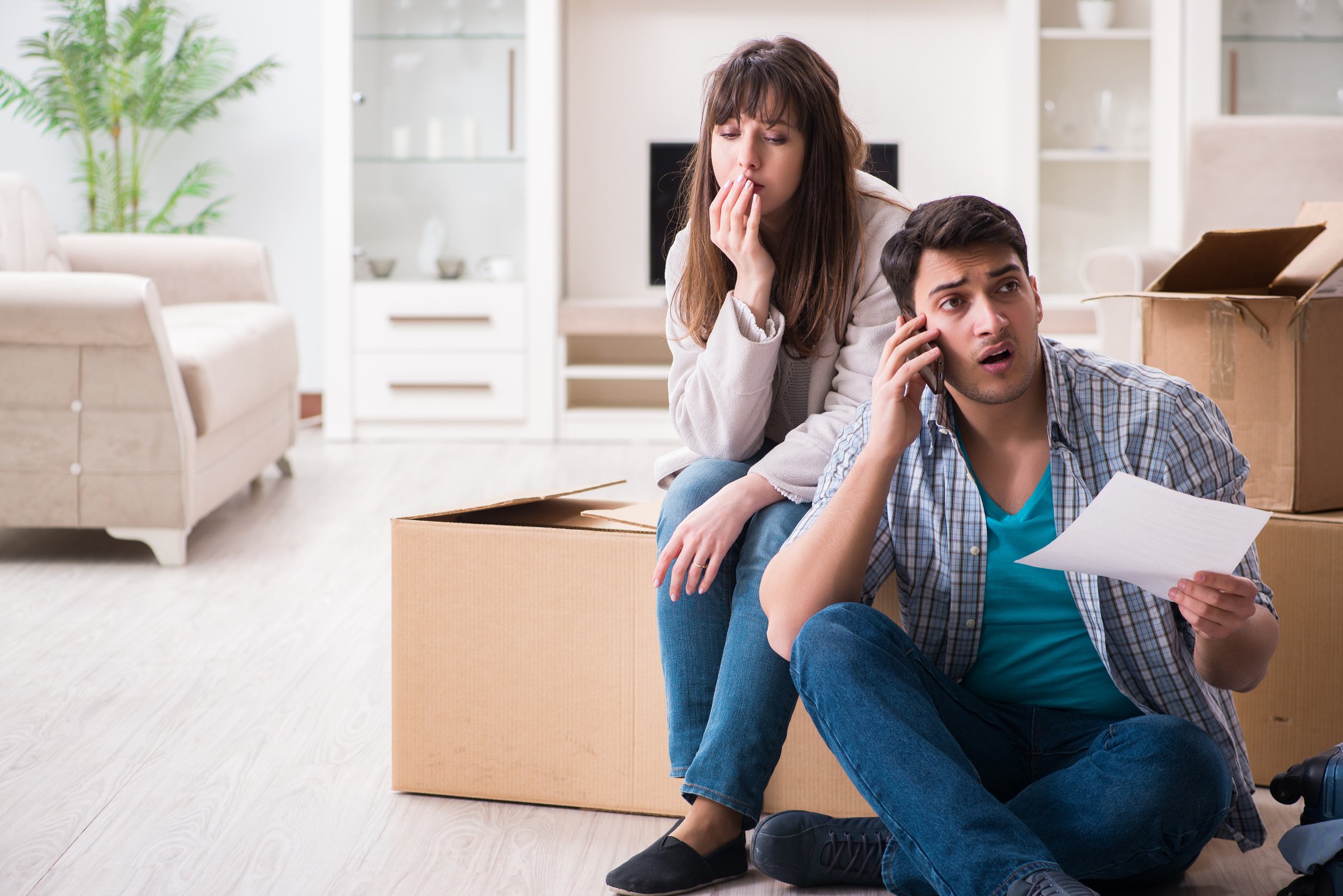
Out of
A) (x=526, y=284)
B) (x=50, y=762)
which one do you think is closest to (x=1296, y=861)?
(x=50, y=762)

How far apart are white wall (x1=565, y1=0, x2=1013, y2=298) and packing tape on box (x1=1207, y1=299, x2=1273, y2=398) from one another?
3204 millimetres

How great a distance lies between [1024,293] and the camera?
3.92 feet

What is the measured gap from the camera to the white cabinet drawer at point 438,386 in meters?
4.38

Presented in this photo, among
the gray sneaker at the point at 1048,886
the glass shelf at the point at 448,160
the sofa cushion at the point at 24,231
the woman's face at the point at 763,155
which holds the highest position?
the glass shelf at the point at 448,160

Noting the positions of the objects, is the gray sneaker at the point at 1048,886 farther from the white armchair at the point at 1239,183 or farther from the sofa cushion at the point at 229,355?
the white armchair at the point at 1239,183

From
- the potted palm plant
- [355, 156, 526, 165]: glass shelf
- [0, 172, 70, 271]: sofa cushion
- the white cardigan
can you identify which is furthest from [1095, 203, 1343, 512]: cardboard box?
the potted palm plant

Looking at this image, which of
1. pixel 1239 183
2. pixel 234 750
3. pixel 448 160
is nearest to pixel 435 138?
pixel 448 160

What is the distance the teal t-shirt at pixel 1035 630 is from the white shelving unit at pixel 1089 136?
3.25m

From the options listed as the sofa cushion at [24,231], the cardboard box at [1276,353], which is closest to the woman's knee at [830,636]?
the cardboard box at [1276,353]

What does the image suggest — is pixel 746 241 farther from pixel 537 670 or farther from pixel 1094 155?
pixel 1094 155

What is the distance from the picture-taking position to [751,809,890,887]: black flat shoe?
4.16 feet

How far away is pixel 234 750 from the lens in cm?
168

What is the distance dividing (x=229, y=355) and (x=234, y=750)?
148cm

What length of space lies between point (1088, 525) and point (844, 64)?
158 inches
